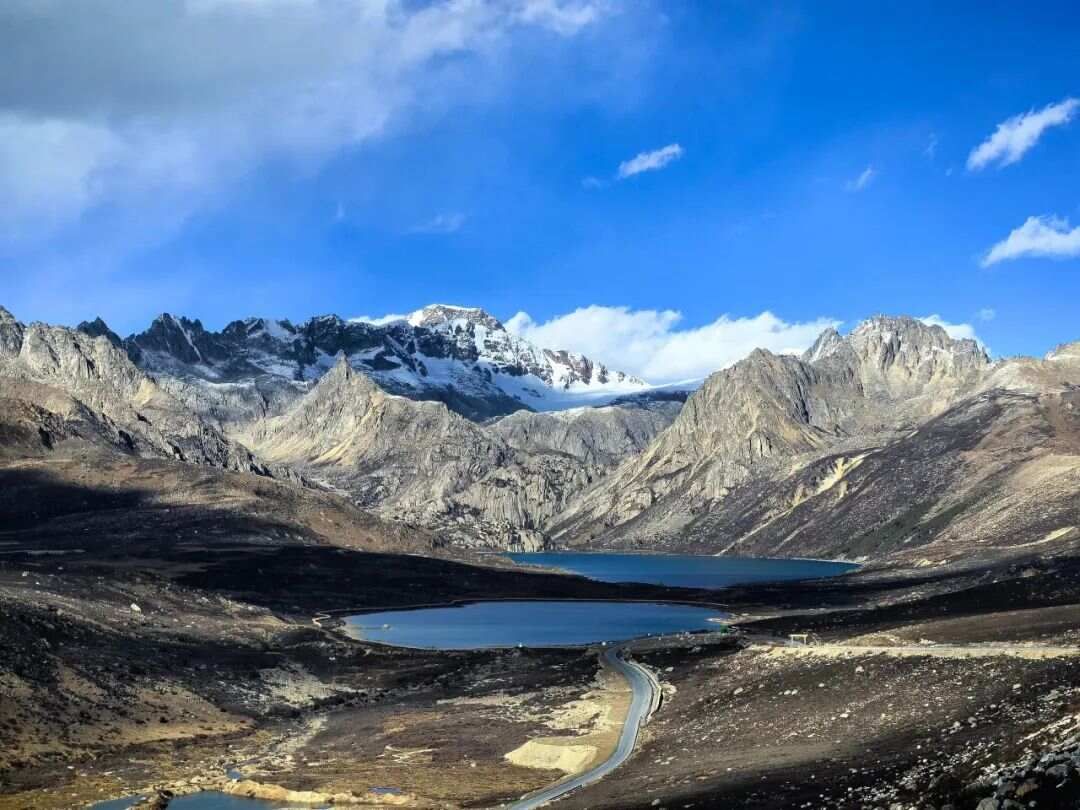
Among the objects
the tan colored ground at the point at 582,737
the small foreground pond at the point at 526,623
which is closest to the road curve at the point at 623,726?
the tan colored ground at the point at 582,737

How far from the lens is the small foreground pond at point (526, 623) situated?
132 metres

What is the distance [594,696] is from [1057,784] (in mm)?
55713

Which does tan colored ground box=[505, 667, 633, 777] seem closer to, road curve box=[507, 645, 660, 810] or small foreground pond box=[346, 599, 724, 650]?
road curve box=[507, 645, 660, 810]

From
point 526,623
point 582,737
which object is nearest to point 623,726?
point 582,737

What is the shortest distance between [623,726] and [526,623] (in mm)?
89919

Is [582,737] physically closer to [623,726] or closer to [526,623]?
[623,726]

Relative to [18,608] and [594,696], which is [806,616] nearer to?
[594,696]

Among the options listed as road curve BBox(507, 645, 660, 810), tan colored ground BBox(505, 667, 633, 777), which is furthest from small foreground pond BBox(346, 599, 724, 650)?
tan colored ground BBox(505, 667, 633, 777)

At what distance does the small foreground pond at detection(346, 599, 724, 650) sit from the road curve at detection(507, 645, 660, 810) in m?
22.5

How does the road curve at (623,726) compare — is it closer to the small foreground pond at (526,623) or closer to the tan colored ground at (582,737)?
the tan colored ground at (582,737)

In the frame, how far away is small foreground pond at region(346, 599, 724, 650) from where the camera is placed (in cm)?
13225

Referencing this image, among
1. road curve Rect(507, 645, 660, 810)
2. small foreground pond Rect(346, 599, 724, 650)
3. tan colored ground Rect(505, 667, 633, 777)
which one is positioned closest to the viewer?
road curve Rect(507, 645, 660, 810)

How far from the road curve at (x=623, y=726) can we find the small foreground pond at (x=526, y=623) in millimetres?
22456

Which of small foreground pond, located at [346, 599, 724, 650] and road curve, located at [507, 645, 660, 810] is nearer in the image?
road curve, located at [507, 645, 660, 810]
